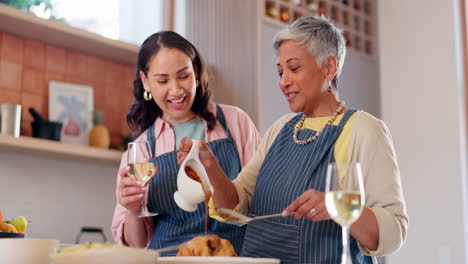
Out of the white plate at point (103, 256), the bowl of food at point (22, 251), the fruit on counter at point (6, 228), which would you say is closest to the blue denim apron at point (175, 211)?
the fruit on counter at point (6, 228)

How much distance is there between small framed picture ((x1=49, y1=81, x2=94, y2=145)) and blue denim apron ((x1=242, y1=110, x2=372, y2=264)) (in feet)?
5.56

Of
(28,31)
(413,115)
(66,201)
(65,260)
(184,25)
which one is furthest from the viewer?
(413,115)

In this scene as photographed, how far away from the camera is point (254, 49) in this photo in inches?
128

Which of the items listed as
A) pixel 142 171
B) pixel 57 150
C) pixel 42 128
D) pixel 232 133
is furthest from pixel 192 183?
pixel 42 128

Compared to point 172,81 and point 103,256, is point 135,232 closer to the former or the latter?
point 172,81

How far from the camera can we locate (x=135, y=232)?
6.59 feet

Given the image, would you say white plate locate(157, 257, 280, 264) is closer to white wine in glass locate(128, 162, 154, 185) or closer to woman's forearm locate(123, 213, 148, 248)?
white wine in glass locate(128, 162, 154, 185)

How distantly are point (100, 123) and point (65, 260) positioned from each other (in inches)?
89.1

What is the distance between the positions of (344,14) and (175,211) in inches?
90.5

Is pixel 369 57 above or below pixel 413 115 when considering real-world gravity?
above

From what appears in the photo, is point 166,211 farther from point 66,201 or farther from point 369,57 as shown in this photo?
point 369,57

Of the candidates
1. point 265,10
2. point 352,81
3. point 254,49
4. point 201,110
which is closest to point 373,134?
point 201,110

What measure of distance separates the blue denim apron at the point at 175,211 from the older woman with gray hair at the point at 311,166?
0.22m

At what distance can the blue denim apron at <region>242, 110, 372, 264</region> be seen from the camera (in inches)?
60.1
